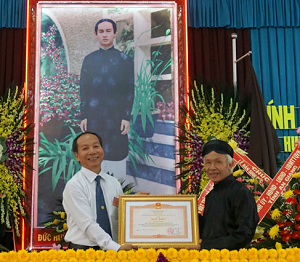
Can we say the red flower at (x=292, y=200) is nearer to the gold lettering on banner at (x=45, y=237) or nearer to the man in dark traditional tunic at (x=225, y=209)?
the man in dark traditional tunic at (x=225, y=209)

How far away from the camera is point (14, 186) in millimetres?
4645

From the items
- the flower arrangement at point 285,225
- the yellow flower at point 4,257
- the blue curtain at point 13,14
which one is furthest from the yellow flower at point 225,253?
the blue curtain at point 13,14

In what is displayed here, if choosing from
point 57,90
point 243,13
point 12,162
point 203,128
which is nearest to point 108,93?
point 57,90

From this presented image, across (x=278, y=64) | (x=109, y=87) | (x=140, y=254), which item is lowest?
(x=140, y=254)

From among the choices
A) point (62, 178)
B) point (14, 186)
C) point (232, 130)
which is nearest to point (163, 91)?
point (232, 130)

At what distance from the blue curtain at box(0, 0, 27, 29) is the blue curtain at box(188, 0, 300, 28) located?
2.19 m

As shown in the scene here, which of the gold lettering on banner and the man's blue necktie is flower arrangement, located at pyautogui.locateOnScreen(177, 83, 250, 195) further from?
the man's blue necktie

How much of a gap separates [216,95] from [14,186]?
247 centimetres

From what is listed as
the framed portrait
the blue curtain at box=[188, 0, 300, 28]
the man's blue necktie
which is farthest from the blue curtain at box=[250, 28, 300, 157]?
the man's blue necktie

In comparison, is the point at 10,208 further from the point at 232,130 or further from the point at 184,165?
the point at 232,130

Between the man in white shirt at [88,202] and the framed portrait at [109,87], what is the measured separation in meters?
2.69

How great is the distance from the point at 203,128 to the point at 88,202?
262 cm

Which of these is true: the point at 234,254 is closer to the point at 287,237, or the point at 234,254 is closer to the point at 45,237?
the point at 287,237

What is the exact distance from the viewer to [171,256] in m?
1.98
